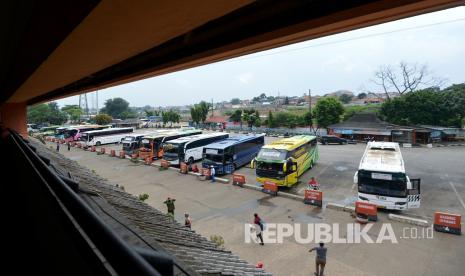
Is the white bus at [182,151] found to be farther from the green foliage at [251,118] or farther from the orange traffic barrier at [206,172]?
the green foliage at [251,118]

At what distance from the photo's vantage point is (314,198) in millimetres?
12430

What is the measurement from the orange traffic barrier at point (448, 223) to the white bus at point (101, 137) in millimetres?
33155

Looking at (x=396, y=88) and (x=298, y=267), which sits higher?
(x=396, y=88)

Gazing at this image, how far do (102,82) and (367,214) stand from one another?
9.75 m

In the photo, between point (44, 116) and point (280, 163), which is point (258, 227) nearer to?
point (280, 163)

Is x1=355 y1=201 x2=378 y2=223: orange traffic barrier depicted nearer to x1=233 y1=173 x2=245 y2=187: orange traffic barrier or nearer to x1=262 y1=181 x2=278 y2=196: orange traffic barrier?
x1=262 y1=181 x2=278 y2=196: orange traffic barrier

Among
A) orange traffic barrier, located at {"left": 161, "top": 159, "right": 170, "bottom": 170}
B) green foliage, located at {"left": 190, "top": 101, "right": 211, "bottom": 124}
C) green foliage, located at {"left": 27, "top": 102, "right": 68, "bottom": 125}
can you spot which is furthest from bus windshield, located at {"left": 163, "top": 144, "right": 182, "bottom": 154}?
green foliage, located at {"left": 27, "top": 102, "right": 68, "bottom": 125}

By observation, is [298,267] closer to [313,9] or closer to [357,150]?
[313,9]

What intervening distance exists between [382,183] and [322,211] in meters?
2.60

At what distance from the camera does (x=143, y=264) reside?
771mm

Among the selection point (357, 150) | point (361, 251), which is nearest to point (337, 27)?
point (361, 251)

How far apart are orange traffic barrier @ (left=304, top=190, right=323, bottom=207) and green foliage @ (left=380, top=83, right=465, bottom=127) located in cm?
2600

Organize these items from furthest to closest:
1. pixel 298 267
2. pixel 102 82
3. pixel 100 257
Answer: pixel 298 267
pixel 102 82
pixel 100 257

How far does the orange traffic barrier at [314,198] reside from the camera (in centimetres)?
1230
